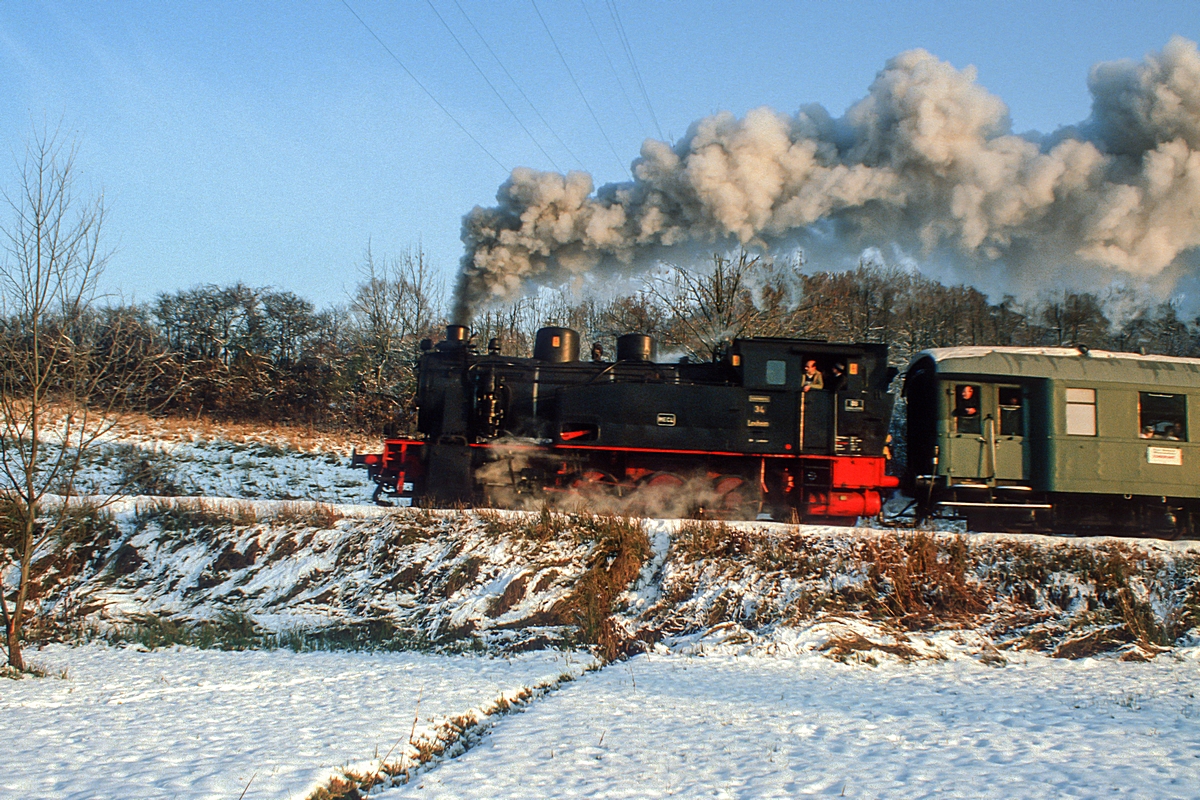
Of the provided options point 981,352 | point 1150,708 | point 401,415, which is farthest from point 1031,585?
point 401,415

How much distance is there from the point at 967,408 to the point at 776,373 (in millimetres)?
3182

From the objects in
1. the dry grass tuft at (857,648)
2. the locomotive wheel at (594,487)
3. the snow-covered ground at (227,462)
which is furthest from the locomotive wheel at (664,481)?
the snow-covered ground at (227,462)

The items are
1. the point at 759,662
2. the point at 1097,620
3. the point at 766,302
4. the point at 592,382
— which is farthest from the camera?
the point at 766,302

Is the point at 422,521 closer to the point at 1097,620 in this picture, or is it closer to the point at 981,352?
the point at 1097,620

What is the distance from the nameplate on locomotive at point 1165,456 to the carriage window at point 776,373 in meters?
5.74

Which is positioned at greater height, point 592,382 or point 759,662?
point 592,382

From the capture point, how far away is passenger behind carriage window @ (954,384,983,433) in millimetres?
12328

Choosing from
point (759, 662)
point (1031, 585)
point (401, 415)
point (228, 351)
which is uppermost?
point (228, 351)

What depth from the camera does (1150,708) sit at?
6.19m

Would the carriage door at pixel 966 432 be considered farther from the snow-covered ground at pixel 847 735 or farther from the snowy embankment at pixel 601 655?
the snow-covered ground at pixel 847 735

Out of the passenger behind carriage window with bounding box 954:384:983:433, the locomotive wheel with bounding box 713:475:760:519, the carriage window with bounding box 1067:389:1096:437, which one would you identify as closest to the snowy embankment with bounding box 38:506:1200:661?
the locomotive wheel with bounding box 713:475:760:519

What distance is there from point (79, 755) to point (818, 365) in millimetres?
10633

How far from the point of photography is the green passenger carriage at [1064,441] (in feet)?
39.3

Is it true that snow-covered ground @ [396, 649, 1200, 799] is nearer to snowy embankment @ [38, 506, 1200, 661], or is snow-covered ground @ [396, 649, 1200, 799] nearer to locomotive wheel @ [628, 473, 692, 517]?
snowy embankment @ [38, 506, 1200, 661]
